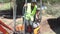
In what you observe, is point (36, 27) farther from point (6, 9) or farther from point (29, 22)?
point (6, 9)

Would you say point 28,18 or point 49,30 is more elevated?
point 28,18

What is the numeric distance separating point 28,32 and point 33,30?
16cm

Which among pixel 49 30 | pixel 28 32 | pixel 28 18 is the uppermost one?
pixel 28 18

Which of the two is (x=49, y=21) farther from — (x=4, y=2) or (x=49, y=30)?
(x=4, y=2)

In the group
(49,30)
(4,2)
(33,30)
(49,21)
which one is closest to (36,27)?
(33,30)

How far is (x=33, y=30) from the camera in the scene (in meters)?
5.12

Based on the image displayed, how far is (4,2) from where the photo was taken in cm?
1089

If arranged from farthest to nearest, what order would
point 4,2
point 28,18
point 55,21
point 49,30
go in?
1. point 4,2
2. point 55,21
3. point 49,30
4. point 28,18

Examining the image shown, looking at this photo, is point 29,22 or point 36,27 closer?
point 29,22

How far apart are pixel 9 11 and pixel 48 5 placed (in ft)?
6.82

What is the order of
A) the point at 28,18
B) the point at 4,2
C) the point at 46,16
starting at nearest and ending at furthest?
the point at 28,18
the point at 46,16
the point at 4,2

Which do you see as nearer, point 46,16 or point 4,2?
point 46,16

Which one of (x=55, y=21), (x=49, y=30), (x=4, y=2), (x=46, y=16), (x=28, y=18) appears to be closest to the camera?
(x=28, y=18)

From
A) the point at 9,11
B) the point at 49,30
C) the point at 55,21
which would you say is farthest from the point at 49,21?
the point at 9,11
